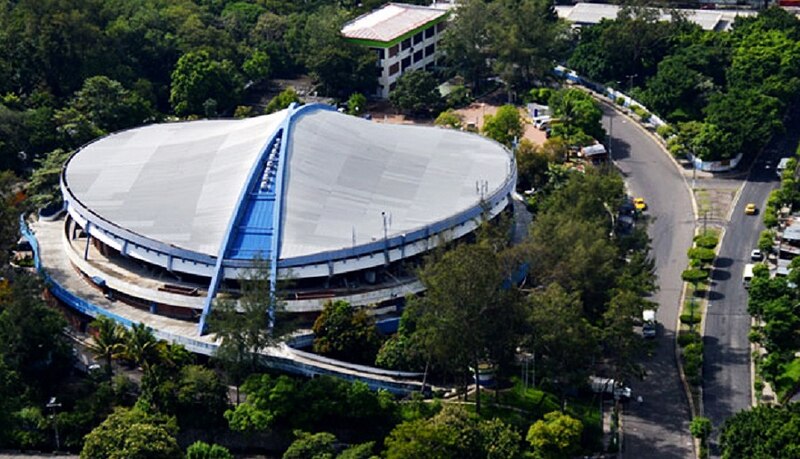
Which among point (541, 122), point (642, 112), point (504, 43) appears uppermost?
point (504, 43)

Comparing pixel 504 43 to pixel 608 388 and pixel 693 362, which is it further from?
pixel 608 388

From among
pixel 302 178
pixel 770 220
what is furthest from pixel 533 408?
pixel 770 220

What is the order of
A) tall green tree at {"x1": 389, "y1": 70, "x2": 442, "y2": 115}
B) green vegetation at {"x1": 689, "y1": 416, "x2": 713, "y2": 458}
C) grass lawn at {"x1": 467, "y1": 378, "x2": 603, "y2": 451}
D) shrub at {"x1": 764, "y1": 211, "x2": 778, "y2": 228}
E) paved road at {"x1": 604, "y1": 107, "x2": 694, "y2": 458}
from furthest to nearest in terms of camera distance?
tall green tree at {"x1": 389, "y1": 70, "x2": 442, "y2": 115} < shrub at {"x1": 764, "y1": 211, "x2": 778, "y2": 228} < paved road at {"x1": 604, "y1": 107, "x2": 694, "y2": 458} < grass lawn at {"x1": 467, "y1": 378, "x2": 603, "y2": 451} < green vegetation at {"x1": 689, "y1": 416, "x2": 713, "y2": 458}

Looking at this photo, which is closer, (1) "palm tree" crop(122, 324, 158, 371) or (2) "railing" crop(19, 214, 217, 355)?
(1) "palm tree" crop(122, 324, 158, 371)

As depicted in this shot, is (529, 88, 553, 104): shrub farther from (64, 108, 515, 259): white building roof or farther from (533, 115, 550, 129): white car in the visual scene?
(64, 108, 515, 259): white building roof

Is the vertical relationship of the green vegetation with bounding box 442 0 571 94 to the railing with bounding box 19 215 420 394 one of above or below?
above

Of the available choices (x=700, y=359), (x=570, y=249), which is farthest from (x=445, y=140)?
(x=700, y=359)

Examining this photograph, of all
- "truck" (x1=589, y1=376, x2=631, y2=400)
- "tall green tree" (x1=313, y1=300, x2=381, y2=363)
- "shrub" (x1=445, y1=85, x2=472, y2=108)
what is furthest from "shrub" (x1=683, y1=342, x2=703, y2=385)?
"shrub" (x1=445, y1=85, x2=472, y2=108)
